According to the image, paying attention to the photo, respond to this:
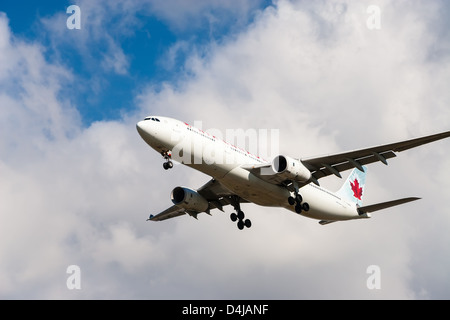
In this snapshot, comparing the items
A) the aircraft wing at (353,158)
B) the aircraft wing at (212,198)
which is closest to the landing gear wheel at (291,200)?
the aircraft wing at (353,158)

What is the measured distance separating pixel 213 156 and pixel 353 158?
30.6 ft

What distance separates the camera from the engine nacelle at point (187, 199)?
48281 millimetres

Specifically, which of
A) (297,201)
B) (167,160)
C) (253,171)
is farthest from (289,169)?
(167,160)

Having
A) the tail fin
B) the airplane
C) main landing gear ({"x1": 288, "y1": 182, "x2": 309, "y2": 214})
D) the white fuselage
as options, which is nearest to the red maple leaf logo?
the tail fin

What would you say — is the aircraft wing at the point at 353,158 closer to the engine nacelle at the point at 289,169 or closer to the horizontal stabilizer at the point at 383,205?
the engine nacelle at the point at 289,169

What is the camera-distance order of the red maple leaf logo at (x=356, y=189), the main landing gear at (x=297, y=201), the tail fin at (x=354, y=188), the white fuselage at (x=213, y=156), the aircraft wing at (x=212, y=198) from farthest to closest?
the red maple leaf logo at (x=356, y=189), the tail fin at (x=354, y=188), the aircraft wing at (x=212, y=198), the main landing gear at (x=297, y=201), the white fuselage at (x=213, y=156)

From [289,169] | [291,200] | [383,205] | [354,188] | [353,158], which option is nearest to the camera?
[289,169]

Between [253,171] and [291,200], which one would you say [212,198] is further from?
[253,171]

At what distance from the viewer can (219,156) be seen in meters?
40.7

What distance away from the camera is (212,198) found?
4984cm

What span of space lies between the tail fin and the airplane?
3820 millimetres

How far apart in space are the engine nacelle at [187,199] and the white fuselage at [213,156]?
18.7ft

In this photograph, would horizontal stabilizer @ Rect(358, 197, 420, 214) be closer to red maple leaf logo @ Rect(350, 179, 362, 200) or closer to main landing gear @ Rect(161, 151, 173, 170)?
red maple leaf logo @ Rect(350, 179, 362, 200)

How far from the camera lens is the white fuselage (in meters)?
39.2
